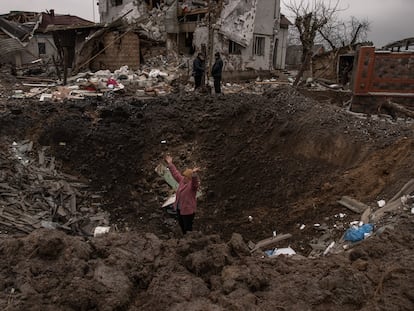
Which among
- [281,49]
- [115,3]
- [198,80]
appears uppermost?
[115,3]

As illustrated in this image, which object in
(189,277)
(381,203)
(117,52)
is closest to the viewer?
(189,277)

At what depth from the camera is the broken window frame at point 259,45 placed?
82.0 ft

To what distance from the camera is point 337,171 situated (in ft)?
24.7

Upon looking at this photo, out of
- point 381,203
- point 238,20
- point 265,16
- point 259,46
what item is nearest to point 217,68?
point 381,203

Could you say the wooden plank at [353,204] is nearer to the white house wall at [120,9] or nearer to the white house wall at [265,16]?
the white house wall at [265,16]

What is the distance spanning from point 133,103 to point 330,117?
647 cm

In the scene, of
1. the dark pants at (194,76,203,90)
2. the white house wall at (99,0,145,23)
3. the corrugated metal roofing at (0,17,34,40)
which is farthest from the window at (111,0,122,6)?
the dark pants at (194,76,203,90)

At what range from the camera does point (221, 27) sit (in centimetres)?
2327

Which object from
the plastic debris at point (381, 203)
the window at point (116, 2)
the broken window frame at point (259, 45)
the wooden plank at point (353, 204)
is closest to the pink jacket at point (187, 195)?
the wooden plank at point (353, 204)

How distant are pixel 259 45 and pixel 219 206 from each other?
19.1m

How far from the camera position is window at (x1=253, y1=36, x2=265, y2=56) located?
82.0 ft

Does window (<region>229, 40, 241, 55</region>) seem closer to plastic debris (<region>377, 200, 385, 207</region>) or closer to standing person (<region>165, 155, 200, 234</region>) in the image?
standing person (<region>165, 155, 200, 234</region>)

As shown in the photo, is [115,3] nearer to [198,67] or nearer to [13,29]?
[13,29]

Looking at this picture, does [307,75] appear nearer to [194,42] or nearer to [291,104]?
[194,42]
